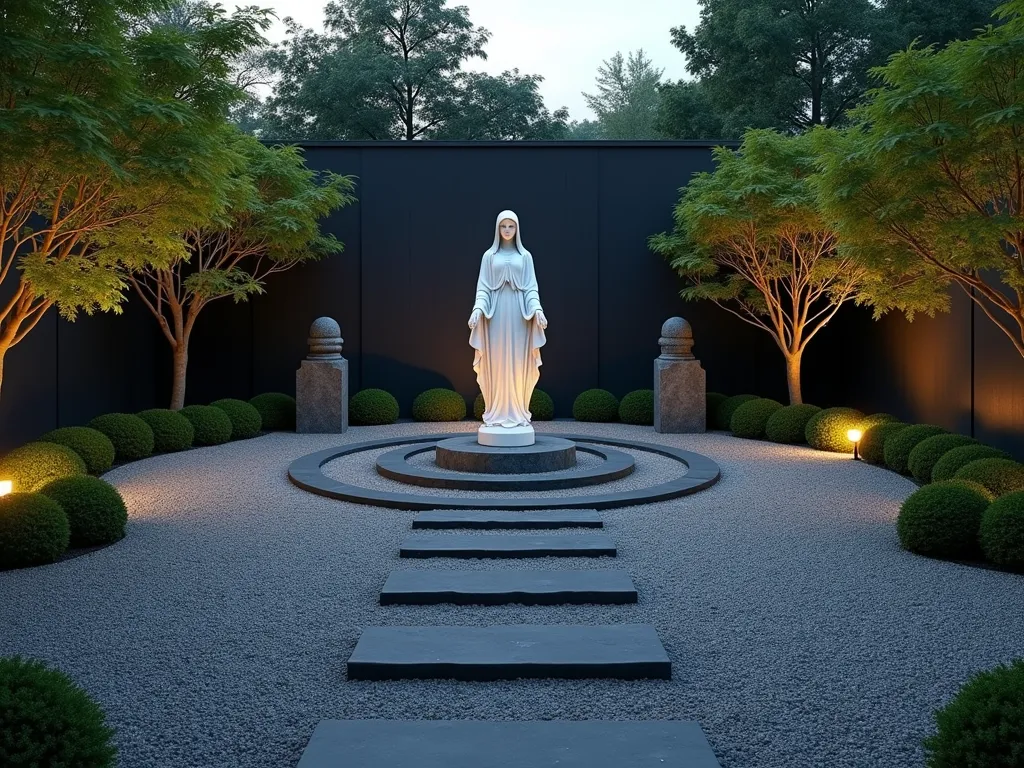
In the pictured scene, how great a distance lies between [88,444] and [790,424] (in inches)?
395

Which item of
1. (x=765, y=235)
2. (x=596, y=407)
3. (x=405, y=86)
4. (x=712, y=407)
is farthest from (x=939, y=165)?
(x=405, y=86)

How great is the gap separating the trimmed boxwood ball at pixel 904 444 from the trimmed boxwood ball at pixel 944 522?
3.63m

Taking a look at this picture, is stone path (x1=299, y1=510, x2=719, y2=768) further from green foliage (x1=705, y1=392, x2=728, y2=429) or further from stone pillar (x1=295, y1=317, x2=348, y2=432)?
green foliage (x1=705, y1=392, x2=728, y2=429)

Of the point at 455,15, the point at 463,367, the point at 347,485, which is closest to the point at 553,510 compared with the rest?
the point at 347,485

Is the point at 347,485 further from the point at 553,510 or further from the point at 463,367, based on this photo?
the point at 463,367

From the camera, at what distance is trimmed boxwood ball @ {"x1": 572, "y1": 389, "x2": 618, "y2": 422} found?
16078 millimetres

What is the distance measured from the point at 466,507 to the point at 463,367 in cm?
897

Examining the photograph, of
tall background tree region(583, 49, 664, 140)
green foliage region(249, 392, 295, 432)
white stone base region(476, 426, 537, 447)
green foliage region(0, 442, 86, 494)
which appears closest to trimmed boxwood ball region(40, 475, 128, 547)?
green foliage region(0, 442, 86, 494)

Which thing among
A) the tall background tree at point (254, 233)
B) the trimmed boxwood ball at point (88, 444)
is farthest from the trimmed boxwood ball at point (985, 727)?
the tall background tree at point (254, 233)

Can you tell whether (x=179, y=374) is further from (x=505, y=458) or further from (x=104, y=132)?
(x=104, y=132)

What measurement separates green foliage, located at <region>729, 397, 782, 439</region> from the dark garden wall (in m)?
3.18

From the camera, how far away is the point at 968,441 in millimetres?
9672

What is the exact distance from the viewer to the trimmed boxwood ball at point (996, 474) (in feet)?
25.9

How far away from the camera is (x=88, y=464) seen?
1021 centimetres
